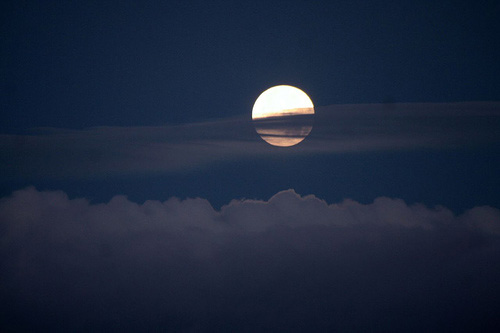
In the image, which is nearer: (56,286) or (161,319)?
(161,319)

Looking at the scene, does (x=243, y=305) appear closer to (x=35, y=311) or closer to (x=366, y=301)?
(x=366, y=301)

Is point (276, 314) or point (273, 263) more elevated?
point (273, 263)

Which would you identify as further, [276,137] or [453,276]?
[453,276]

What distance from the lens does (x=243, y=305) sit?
63.6m

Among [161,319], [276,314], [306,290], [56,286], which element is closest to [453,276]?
[306,290]

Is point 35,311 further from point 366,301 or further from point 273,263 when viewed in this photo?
point 366,301

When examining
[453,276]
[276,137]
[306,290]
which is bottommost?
[276,137]

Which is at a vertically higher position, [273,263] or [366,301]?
[273,263]

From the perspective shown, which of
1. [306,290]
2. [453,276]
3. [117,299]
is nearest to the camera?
[117,299]

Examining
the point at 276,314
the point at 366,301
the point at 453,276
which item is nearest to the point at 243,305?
the point at 276,314

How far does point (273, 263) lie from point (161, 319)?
2221 cm

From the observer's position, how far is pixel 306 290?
58250mm

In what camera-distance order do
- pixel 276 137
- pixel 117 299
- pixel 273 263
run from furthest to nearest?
pixel 273 263 → pixel 117 299 → pixel 276 137

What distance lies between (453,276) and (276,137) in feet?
208
